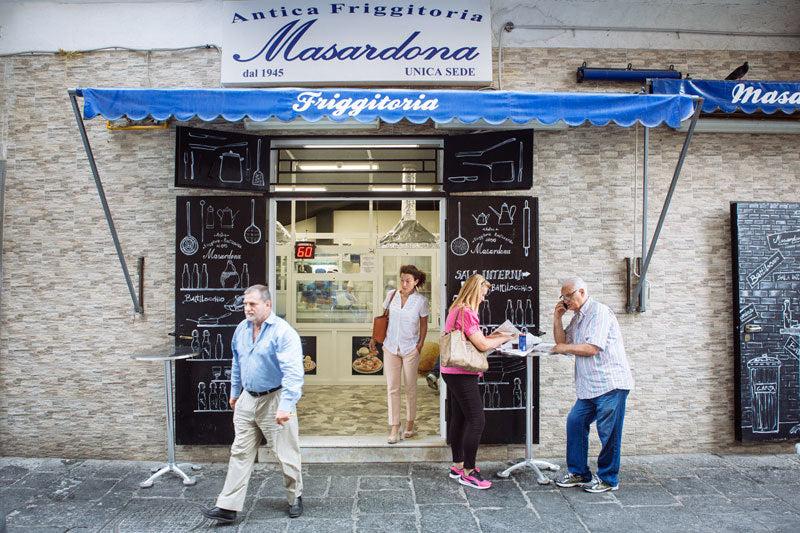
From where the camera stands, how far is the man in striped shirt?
443 cm

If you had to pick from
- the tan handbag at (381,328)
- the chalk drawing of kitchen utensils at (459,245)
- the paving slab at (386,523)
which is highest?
the chalk drawing of kitchen utensils at (459,245)

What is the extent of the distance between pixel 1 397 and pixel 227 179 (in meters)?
3.28

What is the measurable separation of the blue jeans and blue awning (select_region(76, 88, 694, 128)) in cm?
246

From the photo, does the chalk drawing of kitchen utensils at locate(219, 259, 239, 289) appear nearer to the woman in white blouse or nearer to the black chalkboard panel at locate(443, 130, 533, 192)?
the woman in white blouse

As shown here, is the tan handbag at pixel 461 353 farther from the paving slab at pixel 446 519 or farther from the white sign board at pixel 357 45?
the white sign board at pixel 357 45

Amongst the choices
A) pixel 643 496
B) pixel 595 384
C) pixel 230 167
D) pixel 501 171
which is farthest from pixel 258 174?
pixel 643 496

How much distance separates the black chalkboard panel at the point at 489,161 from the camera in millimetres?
5340

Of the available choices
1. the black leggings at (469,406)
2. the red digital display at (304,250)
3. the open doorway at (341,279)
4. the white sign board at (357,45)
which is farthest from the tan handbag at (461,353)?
the red digital display at (304,250)

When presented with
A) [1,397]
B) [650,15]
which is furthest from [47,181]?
[650,15]

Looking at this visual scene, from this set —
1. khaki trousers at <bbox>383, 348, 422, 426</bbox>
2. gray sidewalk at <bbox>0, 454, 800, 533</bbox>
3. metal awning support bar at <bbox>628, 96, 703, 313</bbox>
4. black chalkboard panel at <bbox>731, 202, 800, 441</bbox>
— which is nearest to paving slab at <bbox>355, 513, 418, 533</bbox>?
gray sidewalk at <bbox>0, 454, 800, 533</bbox>

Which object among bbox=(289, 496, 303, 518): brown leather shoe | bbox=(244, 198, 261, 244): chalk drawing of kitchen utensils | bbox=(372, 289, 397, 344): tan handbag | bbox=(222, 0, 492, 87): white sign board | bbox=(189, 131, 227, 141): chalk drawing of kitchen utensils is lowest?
bbox=(289, 496, 303, 518): brown leather shoe

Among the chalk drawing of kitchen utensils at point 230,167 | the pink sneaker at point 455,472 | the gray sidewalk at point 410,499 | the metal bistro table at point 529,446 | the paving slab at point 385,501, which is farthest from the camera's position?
the chalk drawing of kitchen utensils at point 230,167

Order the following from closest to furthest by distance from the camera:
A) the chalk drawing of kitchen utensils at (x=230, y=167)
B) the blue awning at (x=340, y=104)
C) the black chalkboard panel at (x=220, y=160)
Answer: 1. the blue awning at (x=340, y=104)
2. the black chalkboard panel at (x=220, y=160)
3. the chalk drawing of kitchen utensils at (x=230, y=167)

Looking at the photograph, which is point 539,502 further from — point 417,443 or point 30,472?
point 30,472
